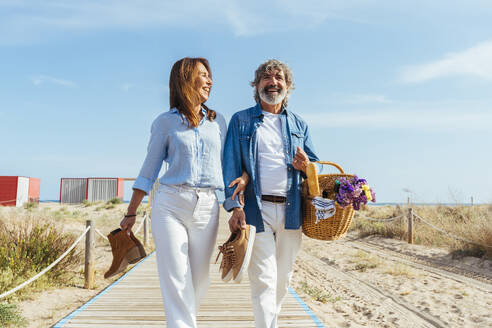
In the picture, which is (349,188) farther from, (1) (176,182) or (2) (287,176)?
(1) (176,182)

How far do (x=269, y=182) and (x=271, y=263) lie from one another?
1.68 ft

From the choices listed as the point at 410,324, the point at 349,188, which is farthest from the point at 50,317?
the point at 410,324

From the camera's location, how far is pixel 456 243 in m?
9.70

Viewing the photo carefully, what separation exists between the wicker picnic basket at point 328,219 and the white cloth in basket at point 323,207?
28mm

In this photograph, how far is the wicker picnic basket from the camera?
2.51m

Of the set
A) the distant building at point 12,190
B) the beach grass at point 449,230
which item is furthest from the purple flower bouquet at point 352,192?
the distant building at point 12,190

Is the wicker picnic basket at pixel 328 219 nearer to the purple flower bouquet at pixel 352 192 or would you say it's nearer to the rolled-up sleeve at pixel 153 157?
the purple flower bouquet at pixel 352 192

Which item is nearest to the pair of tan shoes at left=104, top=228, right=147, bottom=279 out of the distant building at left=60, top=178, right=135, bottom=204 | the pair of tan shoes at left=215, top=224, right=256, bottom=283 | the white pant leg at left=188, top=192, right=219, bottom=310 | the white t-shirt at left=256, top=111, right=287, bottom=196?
the white pant leg at left=188, top=192, right=219, bottom=310

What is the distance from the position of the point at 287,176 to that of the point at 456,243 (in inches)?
347

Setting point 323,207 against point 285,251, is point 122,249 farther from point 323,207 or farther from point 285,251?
point 323,207

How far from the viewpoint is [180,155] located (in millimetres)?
2188

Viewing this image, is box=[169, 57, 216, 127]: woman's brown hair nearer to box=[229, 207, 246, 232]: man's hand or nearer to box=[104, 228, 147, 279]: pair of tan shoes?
box=[229, 207, 246, 232]: man's hand

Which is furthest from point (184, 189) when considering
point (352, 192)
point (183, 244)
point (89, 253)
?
point (89, 253)

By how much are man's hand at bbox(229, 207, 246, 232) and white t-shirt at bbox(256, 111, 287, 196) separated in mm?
275
